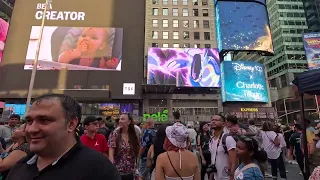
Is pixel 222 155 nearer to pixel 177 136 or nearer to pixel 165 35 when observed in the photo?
pixel 177 136

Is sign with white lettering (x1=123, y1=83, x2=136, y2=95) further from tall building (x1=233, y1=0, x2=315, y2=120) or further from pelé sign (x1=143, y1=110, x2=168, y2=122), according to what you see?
tall building (x1=233, y1=0, x2=315, y2=120)

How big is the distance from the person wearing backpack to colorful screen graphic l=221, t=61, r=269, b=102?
3514cm

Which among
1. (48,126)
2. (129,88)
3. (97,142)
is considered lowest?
(97,142)

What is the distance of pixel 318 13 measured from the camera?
66062mm

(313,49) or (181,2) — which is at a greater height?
(181,2)

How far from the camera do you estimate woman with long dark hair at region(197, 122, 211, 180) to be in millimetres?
5789

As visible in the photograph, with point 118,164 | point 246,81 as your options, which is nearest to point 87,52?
point 246,81

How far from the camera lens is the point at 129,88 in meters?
38.2

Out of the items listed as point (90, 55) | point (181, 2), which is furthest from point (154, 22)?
point (90, 55)

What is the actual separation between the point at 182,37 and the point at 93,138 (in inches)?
1736

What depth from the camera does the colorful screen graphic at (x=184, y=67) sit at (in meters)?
37.0

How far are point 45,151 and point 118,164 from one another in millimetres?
2605

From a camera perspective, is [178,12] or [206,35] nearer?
[206,35]

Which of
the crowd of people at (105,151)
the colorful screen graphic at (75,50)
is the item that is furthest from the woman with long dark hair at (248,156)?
the colorful screen graphic at (75,50)
